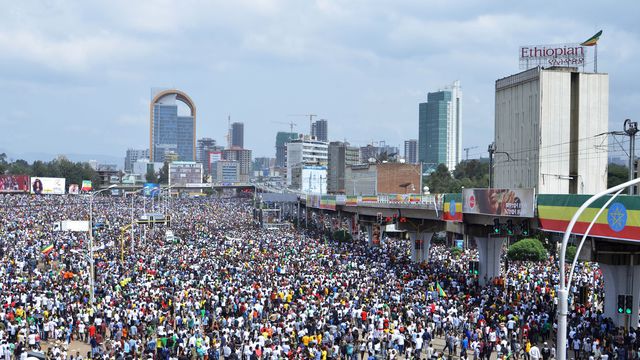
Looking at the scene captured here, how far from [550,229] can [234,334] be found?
13.3 m

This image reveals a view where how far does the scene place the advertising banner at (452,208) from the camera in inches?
1688

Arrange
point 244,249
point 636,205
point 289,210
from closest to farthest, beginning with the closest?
1. point 636,205
2. point 244,249
3. point 289,210

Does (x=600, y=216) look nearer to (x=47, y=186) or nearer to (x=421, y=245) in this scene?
(x=421, y=245)

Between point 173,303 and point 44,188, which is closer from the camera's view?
point 173,303

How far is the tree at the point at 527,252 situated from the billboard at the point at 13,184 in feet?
325

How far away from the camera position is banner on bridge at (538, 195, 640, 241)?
24094 millimetres

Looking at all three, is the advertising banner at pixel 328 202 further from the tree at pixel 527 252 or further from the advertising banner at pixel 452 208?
the advertising banner at pixel 452 208

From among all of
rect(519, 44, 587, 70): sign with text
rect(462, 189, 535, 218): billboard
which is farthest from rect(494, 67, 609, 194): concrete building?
rect(462, 189, 535, 218): billboard

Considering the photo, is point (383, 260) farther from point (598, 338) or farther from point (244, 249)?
point (598, 338)

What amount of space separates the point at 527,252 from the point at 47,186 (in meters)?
101

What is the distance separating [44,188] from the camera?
453 ft

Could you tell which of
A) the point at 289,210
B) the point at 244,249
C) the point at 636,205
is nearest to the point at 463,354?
the point at 636,205

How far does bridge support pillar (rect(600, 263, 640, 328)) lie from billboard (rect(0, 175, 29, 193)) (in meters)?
122

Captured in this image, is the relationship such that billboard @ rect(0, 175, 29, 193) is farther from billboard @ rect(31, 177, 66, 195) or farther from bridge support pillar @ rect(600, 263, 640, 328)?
bridge support pillar @ rect(600, 263, 640, 328)
